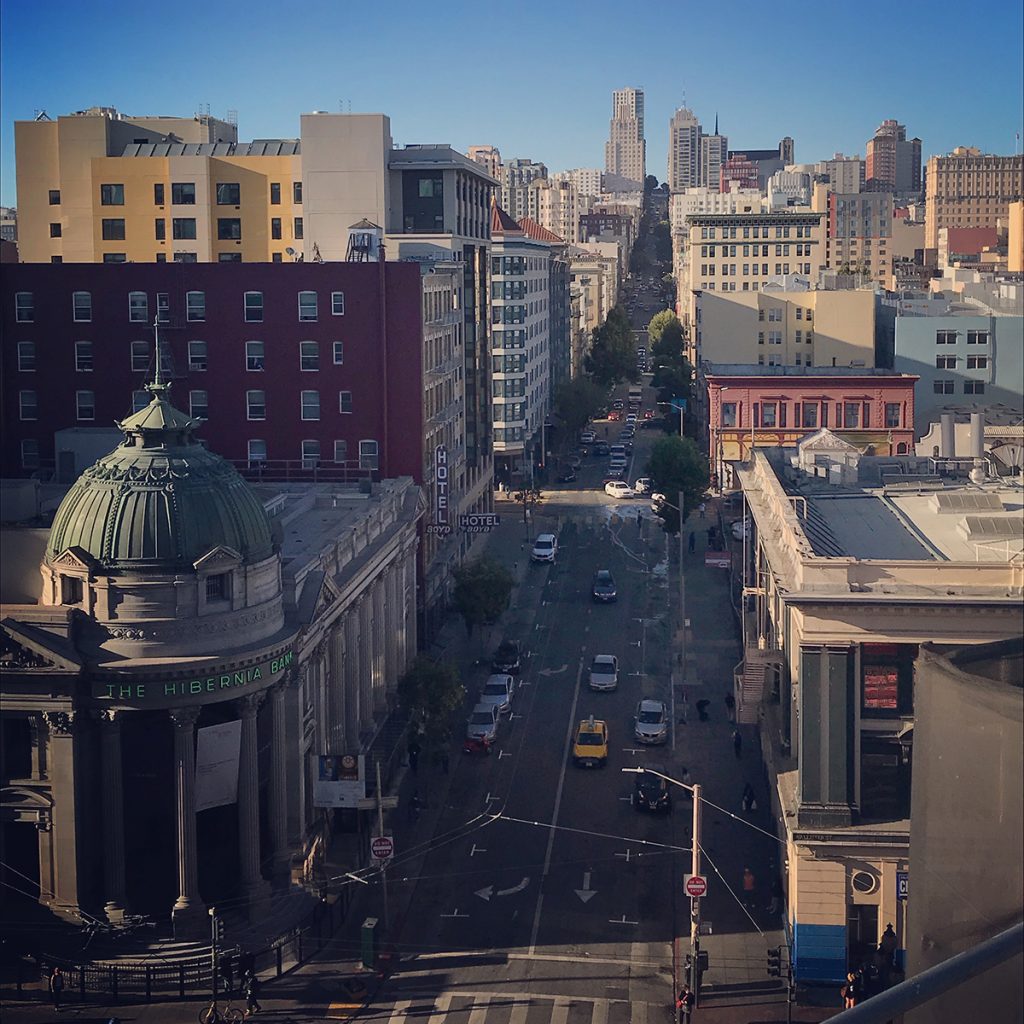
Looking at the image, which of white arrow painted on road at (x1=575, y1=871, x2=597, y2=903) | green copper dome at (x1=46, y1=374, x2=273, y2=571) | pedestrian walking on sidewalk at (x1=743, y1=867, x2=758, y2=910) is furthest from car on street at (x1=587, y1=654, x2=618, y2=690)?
green copper dome at (x1=46, y1=374, x2=273, y2=571)

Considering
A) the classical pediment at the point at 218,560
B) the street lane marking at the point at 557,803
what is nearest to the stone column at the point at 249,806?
the classical pediment at the point at 218,560

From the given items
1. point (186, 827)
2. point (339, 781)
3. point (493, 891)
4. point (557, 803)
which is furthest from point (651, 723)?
point (186, 827)

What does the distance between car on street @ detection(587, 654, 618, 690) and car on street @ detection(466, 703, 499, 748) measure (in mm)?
5432

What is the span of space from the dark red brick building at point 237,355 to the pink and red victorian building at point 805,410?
33.3 meters

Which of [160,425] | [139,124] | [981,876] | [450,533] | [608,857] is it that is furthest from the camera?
[139,124]

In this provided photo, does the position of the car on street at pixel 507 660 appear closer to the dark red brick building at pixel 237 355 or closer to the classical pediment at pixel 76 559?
the dark red brick building at pixel 237 355

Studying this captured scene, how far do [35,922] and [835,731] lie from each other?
57.3ft

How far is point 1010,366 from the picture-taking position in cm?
9044

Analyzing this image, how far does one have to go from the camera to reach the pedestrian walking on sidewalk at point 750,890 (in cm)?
3612

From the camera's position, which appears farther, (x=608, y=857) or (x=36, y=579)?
(x=608, y=857)

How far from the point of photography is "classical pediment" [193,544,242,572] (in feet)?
108

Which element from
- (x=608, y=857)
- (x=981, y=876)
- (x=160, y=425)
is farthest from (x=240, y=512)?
(x=981, y=876)

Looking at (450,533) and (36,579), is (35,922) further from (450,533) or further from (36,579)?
(450,533)

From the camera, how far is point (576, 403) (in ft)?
383
